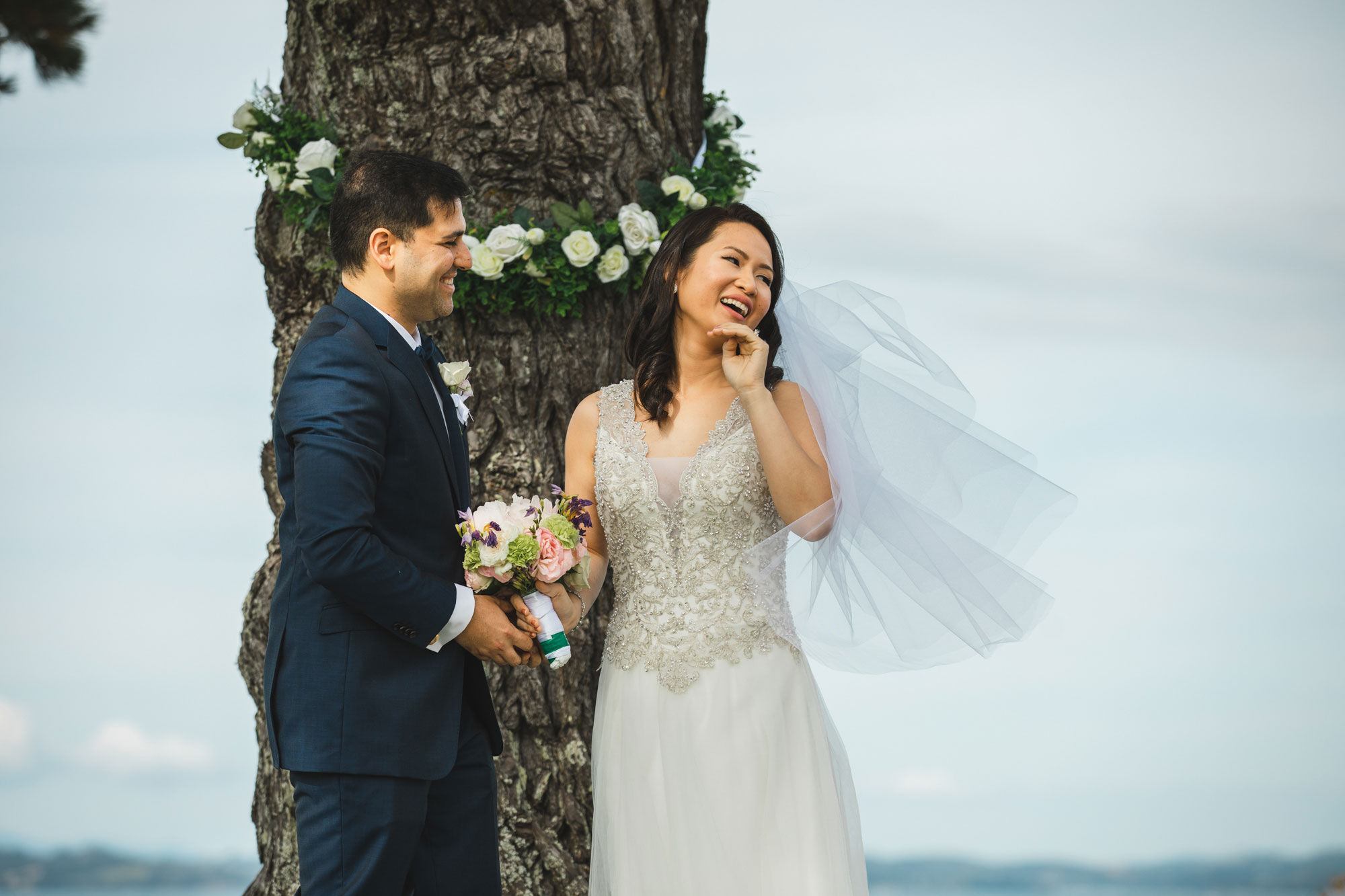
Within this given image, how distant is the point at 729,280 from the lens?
9.27 feet

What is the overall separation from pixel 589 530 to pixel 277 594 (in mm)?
777

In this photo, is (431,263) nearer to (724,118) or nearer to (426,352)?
(426,352)

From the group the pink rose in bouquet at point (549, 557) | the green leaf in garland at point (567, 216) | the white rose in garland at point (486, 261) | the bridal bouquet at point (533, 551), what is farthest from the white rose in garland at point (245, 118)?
the pink rose in bouquet at point (549, 557)

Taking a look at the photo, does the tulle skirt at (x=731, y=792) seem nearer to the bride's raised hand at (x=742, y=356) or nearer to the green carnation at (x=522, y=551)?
the green carnation at (x=522, y=551)

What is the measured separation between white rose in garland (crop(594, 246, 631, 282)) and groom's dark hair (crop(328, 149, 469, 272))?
1067 mm

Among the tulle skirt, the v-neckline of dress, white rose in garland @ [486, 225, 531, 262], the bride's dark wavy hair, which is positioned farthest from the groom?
white rose in garland @ [486, 225, 531, 262]

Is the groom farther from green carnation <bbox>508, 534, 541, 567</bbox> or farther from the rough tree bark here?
the rough tree bark

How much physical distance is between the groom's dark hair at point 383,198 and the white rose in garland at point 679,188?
1223mm

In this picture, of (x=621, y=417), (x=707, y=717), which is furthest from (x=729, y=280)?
(x=707, y=717)

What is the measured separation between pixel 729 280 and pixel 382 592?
3.89ft

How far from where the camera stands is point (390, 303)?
240cm

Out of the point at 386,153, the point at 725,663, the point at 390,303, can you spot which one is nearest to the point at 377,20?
the point at 386,153

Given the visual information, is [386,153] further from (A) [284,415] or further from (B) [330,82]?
(B) [330,82]

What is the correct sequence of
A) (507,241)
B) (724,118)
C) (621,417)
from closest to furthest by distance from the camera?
(621,417) → (507,241) → (724,118)
